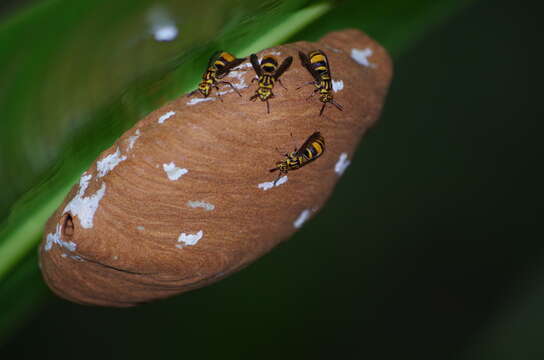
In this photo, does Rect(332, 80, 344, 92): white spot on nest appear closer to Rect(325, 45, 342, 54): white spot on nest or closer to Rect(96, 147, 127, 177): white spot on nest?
Rect(325, 45, 342, 54): white spot on nest

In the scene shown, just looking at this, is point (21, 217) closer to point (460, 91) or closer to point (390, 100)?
point (390, 100)

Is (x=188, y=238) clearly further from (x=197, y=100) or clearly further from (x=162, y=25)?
(x=162, y=25)

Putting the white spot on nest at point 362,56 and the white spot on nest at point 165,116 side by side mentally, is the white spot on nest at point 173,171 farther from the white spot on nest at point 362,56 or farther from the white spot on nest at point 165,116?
the white spot on nest at point 362,56

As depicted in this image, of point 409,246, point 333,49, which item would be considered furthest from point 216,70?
point 409,246

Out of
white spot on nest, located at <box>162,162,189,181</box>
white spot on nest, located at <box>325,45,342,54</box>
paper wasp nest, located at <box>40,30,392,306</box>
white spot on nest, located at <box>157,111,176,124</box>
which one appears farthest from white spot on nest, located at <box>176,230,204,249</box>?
white spot on nest, located at <box>325,45,342,54</box>

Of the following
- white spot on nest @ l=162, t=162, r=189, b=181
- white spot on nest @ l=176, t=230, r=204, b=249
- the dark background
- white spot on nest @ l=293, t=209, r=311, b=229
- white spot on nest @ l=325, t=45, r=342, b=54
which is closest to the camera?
white spot on nest @ l=162, t=162, r=189, b=181

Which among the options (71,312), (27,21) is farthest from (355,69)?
(71,312)
